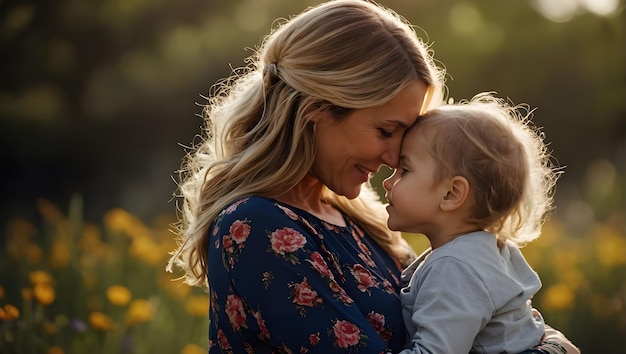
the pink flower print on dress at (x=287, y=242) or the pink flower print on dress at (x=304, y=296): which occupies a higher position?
the pink flower print on dress at (x=287, y=242)

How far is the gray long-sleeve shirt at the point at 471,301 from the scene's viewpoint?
2059 mm

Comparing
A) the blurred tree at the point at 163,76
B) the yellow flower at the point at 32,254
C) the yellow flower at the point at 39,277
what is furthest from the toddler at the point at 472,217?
the blurred tree at the point at 163,76

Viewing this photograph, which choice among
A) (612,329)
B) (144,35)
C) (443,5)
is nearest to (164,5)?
(144,35)

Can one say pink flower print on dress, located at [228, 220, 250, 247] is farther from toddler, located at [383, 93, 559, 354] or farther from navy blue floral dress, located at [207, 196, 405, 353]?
toddler, located at [383, 93, 559, 354]

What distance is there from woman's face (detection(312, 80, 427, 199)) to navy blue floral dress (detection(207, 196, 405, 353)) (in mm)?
225

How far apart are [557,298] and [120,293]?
6.95 ft

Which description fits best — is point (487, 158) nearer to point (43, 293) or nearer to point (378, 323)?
point (378, 323)

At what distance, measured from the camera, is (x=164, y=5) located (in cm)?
504

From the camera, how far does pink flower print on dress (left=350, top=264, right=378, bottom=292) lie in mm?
2204

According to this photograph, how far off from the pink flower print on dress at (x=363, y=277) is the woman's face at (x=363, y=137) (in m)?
0.29

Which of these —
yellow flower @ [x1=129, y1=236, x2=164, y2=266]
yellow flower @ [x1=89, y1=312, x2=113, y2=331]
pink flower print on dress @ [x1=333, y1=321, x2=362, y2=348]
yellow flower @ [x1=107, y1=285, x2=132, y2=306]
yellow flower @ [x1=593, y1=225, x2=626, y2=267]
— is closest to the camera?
pink flower print on dress @ [x1=333, y1=321, x2=362, y2=348]

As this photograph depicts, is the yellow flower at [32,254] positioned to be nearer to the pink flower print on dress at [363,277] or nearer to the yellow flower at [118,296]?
the yellow flower at [118,296]

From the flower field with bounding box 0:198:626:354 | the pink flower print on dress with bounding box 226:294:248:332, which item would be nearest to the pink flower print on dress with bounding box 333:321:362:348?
the pink flower print on dress with bounding box 226:294:248:332

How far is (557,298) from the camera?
4246mm
